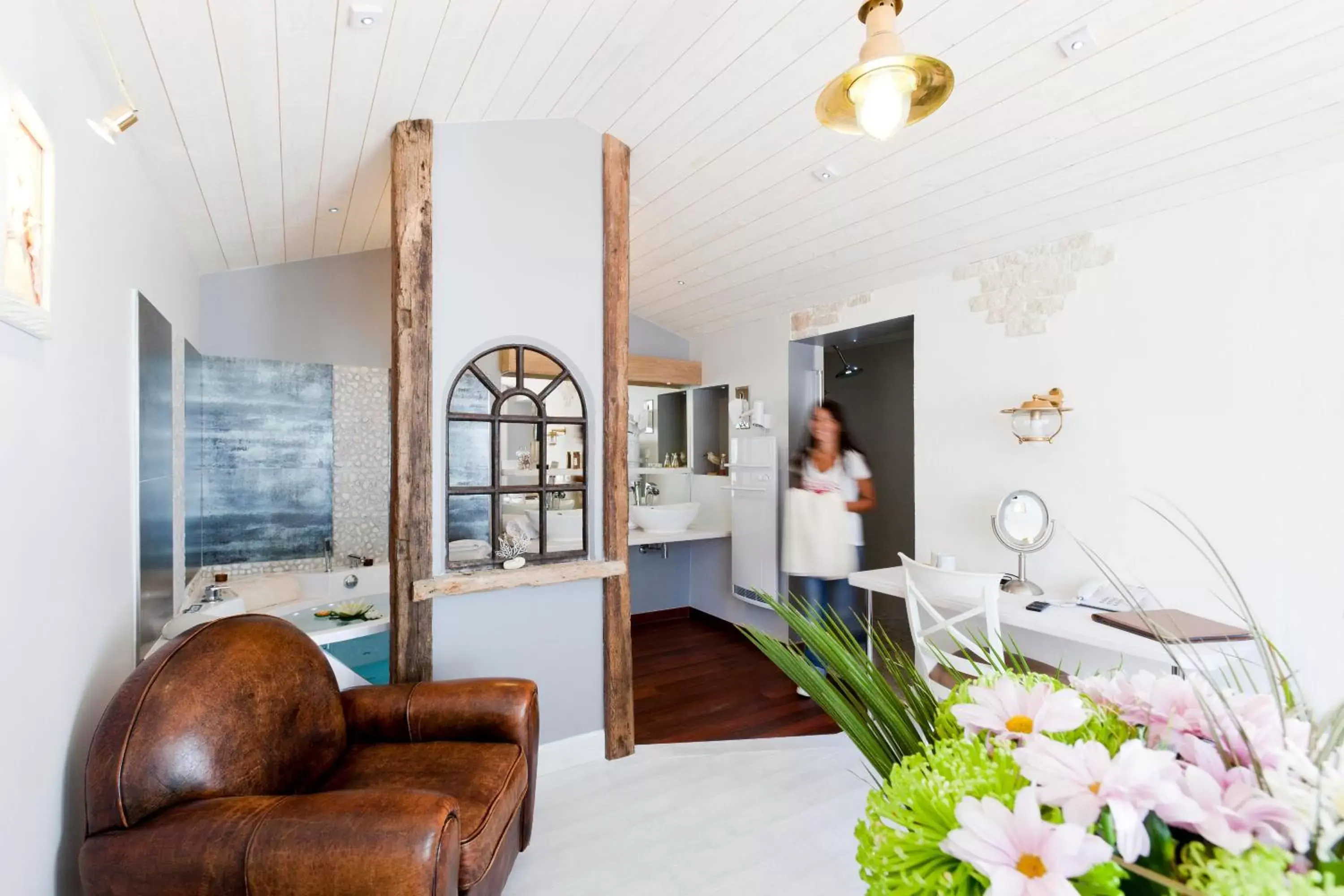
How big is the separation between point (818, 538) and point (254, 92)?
2942mm

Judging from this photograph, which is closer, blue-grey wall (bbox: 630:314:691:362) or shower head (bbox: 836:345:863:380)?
shower head (bbox: 836:345:863:380)

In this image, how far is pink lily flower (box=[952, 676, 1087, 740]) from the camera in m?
0.48

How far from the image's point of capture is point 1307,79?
1943 millimetres

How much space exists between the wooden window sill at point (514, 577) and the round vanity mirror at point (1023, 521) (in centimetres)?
180

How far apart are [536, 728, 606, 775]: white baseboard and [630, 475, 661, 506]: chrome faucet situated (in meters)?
2.82

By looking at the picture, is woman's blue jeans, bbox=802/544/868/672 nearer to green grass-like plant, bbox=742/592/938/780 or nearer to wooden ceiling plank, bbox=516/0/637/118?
wooden ceiling plank, bbox=516/0/637/118

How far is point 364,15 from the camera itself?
1.76m

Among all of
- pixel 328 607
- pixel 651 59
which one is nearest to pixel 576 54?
pixel 651 59

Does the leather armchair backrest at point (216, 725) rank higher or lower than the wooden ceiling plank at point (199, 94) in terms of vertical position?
lower

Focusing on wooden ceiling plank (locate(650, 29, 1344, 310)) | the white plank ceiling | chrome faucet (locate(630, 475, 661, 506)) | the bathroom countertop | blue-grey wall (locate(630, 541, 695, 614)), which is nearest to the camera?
the white plank ceiling

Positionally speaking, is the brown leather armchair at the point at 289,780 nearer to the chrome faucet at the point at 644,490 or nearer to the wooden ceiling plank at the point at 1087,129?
the wooden ceiling plank at the point at 1087,129

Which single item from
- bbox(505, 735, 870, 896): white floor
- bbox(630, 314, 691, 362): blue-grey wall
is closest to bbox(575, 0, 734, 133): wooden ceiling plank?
bbox(630, 314, 691, 362): blue-grey wall

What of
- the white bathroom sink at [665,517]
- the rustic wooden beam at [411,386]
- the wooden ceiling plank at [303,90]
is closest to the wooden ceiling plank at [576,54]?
the rustic wooden beam at [411,386]

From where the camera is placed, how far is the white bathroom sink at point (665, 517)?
4965 mm
